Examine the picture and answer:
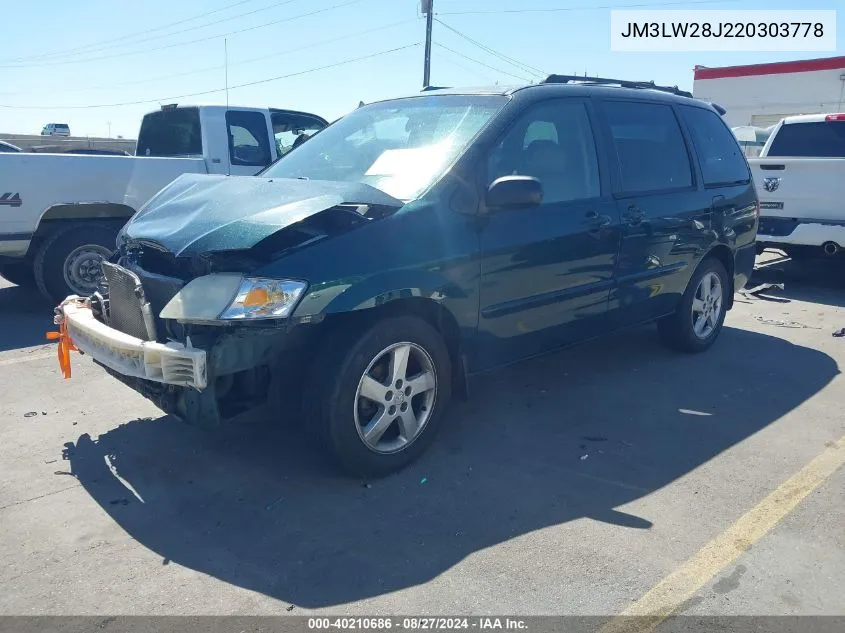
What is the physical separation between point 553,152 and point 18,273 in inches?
244

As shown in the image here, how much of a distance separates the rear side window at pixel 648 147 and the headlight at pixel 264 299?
2562 mm

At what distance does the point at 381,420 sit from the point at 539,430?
1194 mm

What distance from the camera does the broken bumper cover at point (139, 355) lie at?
3057 millimetres

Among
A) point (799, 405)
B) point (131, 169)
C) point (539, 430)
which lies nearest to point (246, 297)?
point (539, 430)

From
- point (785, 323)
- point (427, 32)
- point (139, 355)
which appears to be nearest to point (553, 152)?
point (139, 355)

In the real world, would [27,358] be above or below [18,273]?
below

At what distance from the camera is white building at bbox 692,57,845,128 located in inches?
1107

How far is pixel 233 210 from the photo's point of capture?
345cm

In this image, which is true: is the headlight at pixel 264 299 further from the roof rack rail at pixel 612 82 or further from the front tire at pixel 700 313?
the front tire at pixel 700 313

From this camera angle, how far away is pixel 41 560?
294 cm

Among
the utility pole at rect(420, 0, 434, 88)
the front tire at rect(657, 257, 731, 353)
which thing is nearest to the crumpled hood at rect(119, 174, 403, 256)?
the front tire at rect(657, 257, 731, 353)

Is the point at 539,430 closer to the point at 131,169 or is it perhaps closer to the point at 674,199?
the point at 674,199

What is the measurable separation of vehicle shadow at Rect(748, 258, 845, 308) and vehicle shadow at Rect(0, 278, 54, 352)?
7.75 m

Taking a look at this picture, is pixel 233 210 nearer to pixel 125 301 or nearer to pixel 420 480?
pixel 125 301
